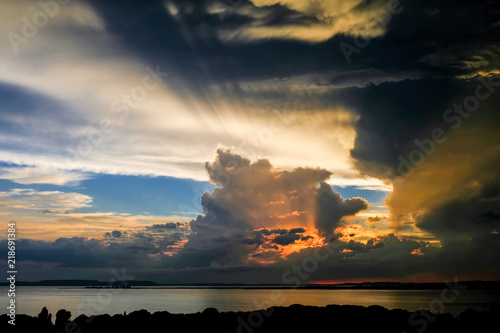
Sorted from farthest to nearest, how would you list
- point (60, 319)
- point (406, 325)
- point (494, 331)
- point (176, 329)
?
point (60, 319) < point (176, 329) < point (406, 325) < point (494, 331)

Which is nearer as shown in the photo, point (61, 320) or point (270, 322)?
point (270, 322)

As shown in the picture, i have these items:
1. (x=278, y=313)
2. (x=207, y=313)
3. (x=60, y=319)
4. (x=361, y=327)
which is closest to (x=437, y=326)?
(x=361, y=327)

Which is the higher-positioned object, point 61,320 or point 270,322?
point 61,320

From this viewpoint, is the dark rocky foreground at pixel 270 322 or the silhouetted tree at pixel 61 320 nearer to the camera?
the dark rocky foreground at pixel 270 322

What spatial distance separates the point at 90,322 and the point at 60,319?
12.1 ft

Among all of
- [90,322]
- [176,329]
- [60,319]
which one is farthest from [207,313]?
[60,319]

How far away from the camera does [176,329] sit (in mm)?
34375

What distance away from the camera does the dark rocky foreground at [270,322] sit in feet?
103

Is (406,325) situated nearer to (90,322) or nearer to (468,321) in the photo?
(468,321)

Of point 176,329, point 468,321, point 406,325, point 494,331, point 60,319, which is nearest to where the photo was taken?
point 494,331

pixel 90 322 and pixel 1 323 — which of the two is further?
pixel 90 322

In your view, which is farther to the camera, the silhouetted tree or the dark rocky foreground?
the silhouetted tree

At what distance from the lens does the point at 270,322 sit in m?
33.9

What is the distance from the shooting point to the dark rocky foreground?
31359mm
